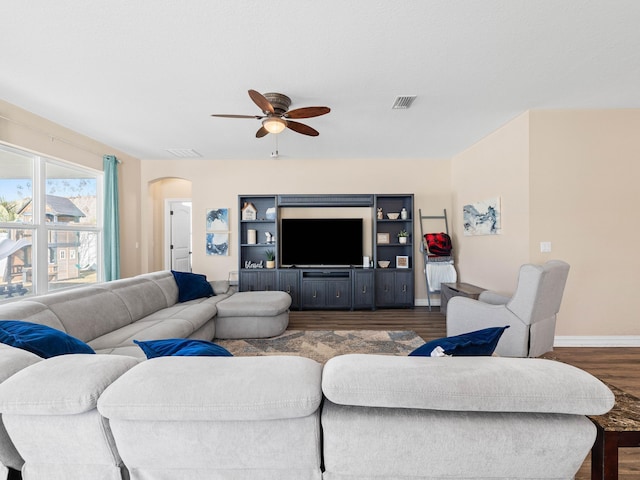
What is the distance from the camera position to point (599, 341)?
335cm

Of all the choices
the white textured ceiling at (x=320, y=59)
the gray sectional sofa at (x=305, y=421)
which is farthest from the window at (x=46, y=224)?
the gray sectional sofa at (x=305, y=421)

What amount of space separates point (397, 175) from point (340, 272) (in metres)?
2.05

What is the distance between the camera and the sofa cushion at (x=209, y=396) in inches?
34.4

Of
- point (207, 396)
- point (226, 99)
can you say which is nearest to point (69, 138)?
point (226, 99)

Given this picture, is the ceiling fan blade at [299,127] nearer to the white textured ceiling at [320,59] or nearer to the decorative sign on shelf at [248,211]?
the white textured ceiling at [320,59]

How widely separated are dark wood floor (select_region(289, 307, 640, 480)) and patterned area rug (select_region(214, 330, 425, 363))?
9.2 inches

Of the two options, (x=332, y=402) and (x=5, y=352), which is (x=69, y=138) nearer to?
(x=5, y=352)

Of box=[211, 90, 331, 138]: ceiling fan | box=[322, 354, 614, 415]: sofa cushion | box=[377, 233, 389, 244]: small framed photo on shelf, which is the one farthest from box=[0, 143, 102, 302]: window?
box=[377, 233, 389, 244]: small framed photo on shelf

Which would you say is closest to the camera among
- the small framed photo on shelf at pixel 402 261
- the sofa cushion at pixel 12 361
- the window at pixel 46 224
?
the sofa cushion at pixel 12 361

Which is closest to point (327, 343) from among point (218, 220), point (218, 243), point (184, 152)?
point (218, 243)

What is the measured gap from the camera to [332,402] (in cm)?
98

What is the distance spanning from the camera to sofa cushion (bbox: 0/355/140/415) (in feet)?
2.90

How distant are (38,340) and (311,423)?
156cm

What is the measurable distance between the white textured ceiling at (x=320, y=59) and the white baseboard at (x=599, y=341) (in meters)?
2.56
